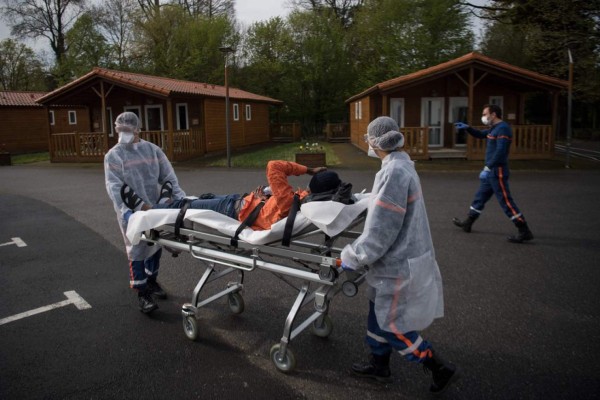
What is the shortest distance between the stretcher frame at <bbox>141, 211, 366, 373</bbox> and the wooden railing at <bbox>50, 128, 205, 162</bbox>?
16.5 meters

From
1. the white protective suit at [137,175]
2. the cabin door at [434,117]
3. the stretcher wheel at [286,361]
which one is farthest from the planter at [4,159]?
the stretcher wheel at [286,361]

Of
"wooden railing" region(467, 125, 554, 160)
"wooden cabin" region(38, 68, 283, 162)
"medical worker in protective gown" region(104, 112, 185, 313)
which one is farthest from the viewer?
"wooden cabin" region(38, 68, 283, 162)

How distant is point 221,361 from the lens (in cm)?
350

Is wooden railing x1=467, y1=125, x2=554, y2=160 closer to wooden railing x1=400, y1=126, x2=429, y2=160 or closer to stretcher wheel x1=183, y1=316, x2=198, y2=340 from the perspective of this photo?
wooden railing x1=400, y1=126, x2=429, y2=160

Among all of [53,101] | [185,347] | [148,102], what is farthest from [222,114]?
[185,347]

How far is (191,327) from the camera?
3.83 metres

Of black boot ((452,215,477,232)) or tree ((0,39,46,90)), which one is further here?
tree ((0,39,46,90))

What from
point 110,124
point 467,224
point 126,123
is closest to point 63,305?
point 126,123

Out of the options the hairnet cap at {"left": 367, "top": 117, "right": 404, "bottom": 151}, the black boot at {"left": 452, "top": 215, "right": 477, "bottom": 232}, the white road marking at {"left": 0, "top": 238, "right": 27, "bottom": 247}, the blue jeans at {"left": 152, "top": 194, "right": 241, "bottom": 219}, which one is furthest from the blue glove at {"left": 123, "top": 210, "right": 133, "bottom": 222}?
the black boot at {"left": 452, "top": 215, "right": 477, "bottom": 232}

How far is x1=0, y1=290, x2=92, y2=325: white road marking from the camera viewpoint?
433 centimetres

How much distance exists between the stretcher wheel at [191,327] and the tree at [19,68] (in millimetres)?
50969

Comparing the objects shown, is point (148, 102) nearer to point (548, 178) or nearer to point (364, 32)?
point (548, 178)

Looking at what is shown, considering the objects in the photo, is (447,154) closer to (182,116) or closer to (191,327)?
(182,116)

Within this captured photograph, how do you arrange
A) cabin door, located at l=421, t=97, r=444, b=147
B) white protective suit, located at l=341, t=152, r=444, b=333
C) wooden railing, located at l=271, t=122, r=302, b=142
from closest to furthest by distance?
white protective suit, located at l=341, t=152, r=444, b=333
cabin door, located at l=421, t=97, r=444, b=147
wooden railing, located at l=271, t=122, r=302, b=142
